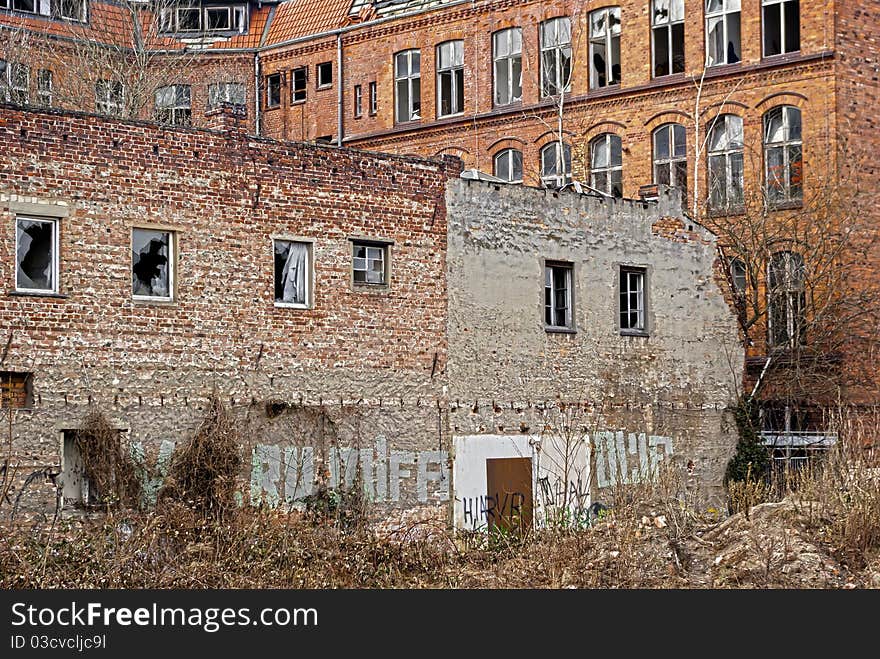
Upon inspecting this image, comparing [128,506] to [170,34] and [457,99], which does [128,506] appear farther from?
[170,34]

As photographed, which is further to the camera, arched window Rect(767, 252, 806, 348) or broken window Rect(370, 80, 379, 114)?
broken window Rect(370, 80, 379, 114)

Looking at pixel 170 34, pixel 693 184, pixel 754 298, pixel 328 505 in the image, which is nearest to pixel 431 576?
pixel 328 505

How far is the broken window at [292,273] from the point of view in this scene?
75.4ft

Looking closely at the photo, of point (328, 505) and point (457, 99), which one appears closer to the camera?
point (328, 505)

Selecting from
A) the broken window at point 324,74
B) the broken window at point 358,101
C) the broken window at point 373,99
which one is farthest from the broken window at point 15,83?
the broken window at point 373,99

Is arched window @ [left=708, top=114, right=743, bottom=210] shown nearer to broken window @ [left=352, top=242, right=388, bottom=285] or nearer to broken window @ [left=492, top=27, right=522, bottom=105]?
broken window @ [left=492, top=27, right=522, bottom=105]

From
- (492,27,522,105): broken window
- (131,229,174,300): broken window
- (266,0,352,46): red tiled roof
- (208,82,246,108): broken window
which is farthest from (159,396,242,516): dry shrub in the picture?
(208,82,246,108): broken window

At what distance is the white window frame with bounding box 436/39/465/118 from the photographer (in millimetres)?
44000

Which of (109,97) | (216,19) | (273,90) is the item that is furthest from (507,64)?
(216,19)

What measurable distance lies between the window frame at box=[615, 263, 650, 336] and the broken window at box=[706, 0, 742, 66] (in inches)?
512

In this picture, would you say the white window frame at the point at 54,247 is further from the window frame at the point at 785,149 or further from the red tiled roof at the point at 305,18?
the red tiled roof at the point at 305,18

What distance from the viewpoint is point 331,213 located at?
76.7ft

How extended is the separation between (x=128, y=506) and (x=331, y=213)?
18.1ft

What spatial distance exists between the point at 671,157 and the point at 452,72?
305 inches
